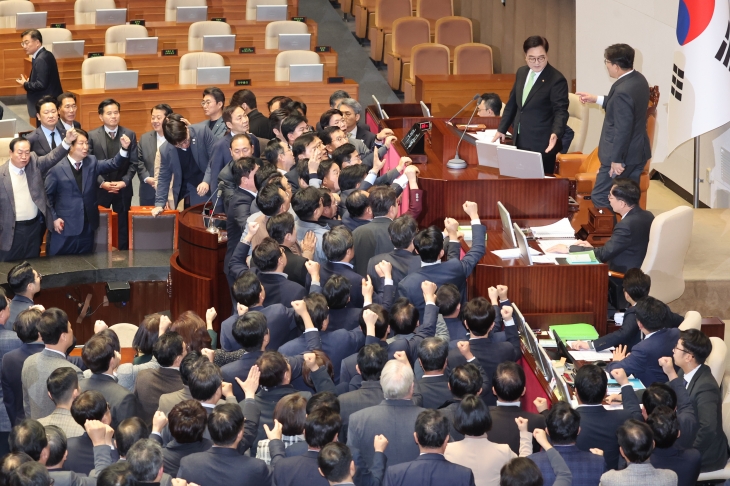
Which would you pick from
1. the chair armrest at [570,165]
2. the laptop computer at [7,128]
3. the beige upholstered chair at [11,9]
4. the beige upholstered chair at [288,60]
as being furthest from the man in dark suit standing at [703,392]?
the beige upholstered chair at [11,9]

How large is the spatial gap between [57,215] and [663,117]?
5.02 meters

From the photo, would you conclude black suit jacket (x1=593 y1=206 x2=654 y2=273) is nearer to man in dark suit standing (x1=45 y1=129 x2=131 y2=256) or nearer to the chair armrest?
the chair armrest

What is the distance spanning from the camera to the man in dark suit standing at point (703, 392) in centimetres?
463

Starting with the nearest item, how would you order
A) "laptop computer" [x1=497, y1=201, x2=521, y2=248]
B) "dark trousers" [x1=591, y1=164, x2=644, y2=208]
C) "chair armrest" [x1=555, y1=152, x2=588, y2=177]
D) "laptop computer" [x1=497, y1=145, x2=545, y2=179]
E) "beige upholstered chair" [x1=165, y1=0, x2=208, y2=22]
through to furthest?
"laptop computer" [x1=497, y1=201, x2=521, y2=248] → "laptop computer" [x1=497, y1=145, x2=545, y2=179] → "dark trousers" [x1=591, y1=164, x2=644, y2=208] → "chair armrest" [x1=555, y1=152, x2=588, y2=177] → "beige upholstered chair" [x1=165, y1=0, x2=208, y2=22]

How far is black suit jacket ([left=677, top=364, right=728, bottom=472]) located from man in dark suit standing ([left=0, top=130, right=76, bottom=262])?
448 cm

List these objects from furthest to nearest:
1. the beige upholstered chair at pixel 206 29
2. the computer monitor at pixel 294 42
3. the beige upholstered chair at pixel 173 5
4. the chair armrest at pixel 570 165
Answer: the beige upholstered chair at pixel 173 5, the beige upholstered chair at pixel 206 29, the computer monitor at pixel 294 42, the chair armrest at pixel 570 165

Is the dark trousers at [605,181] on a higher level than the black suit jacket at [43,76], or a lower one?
lower

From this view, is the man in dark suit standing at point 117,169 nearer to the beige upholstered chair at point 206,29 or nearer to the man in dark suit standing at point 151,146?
the man in dark suit standing at point 151,146

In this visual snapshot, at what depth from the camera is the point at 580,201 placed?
279 inches

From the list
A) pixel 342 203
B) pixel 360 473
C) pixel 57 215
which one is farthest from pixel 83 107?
pixel 360 473

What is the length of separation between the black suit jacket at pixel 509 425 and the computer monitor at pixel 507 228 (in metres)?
1.47

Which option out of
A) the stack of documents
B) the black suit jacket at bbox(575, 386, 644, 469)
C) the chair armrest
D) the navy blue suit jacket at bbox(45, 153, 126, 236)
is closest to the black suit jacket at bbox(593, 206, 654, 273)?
the stack of documents

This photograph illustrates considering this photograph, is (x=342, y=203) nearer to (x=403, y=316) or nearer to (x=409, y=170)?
(x=409, y=170)

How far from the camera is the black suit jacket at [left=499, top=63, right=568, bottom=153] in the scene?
6789mm
